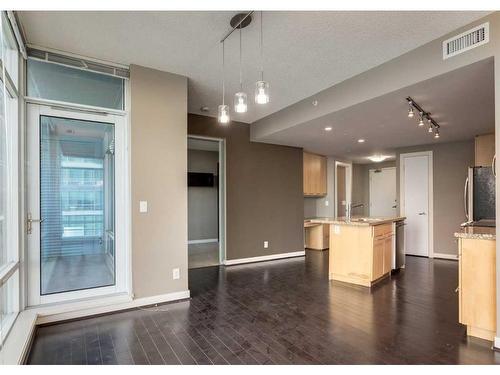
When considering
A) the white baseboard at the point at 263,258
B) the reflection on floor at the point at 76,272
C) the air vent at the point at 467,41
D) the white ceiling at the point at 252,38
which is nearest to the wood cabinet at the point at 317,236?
the white baseboard at the point at 263,258

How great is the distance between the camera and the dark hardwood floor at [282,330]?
2.21 metres

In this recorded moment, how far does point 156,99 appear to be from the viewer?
3428mm

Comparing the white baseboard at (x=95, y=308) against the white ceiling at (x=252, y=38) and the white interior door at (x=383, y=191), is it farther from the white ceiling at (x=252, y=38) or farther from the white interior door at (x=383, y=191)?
the white interior door at (x=383, y=191)

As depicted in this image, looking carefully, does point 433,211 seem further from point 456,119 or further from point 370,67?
point 370,67

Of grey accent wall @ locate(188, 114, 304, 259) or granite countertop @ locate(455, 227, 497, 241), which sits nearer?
granite countertop @ locate(455, 227, 497, 241)

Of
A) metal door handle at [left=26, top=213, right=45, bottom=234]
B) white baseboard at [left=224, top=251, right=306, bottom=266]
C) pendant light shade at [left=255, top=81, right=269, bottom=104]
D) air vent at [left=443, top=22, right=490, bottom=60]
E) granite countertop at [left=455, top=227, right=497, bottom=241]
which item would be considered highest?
air vent at [left=443, top=22, right=490, bottom=60]

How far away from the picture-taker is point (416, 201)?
20.4 ft

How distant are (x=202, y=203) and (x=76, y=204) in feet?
16.3

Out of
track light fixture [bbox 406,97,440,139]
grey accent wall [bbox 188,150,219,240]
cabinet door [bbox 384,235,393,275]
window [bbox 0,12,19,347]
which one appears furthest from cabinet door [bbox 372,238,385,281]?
grey accent wall [bbox 188,150,219,240]

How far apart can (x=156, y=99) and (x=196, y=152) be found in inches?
183

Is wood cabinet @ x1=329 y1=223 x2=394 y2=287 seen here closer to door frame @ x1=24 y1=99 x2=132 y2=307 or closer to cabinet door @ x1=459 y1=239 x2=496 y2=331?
cabinet door @ x1=459 y1=239 x2=496 y2=331

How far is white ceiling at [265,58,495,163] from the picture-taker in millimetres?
2885

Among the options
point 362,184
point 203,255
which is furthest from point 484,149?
point 203,255
